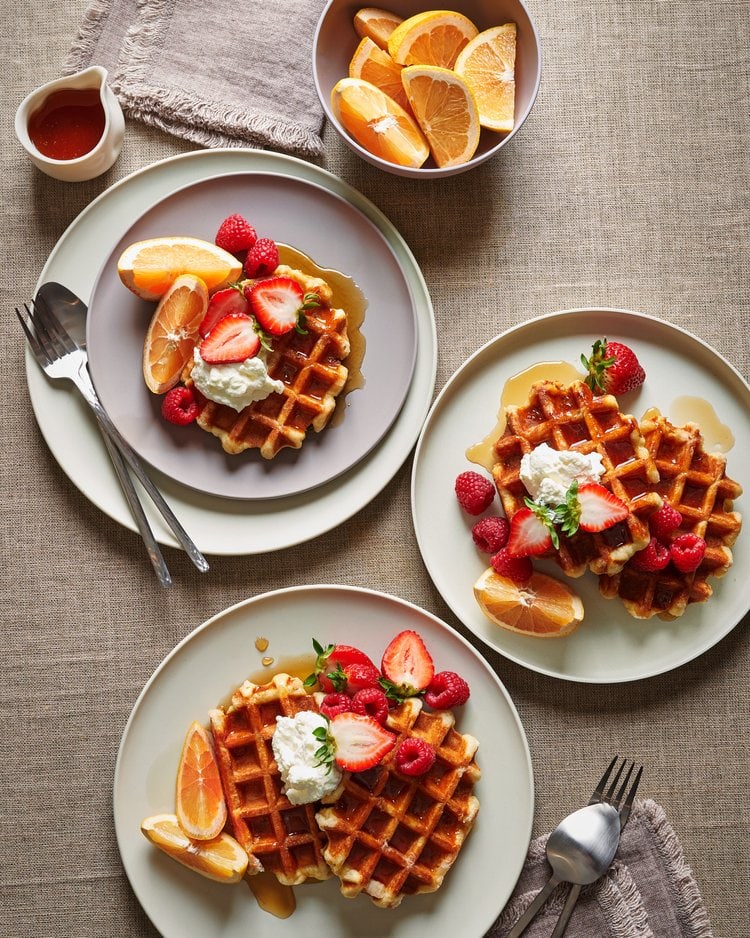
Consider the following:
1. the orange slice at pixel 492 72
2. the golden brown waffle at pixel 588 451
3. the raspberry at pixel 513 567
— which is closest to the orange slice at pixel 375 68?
the orange slice at pixel 492 72

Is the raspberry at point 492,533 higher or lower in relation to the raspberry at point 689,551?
lower

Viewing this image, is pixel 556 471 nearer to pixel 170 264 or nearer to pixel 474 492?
pixel 474 492

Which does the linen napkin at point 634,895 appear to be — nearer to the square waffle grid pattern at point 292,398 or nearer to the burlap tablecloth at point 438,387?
the burlap tablecloth at point 438,387

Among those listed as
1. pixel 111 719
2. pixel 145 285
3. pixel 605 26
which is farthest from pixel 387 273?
pixel 111 719

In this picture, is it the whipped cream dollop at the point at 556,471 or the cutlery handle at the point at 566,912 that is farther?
the cutlery handle at the point at 566,912

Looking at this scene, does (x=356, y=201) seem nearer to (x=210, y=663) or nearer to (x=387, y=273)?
(x=387, y=273)

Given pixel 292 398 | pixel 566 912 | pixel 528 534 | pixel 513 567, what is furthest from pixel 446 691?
pixel 292 398

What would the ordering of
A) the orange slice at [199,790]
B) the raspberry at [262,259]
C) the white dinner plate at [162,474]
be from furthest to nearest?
the white dinner plate at [162,474]
the raspberry at [262,259]
the orange slice at [199,790]
